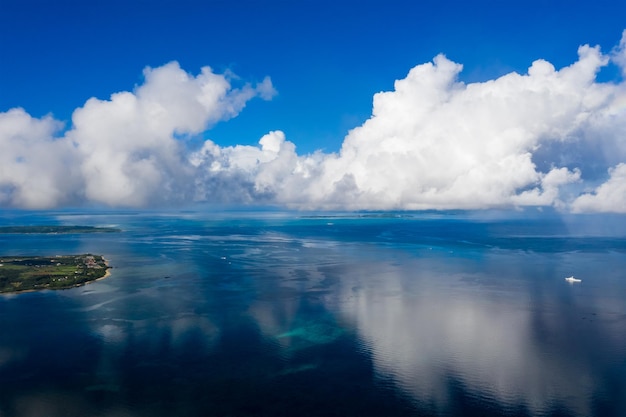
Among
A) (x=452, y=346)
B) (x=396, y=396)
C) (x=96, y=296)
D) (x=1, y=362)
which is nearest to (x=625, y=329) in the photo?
(x=452, y=346)

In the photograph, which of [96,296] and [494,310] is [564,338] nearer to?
[494,310]

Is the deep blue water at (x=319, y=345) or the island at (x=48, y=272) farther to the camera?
the island at (x=48, y=272)

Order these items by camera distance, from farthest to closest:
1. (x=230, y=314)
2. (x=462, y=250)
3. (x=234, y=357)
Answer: (x=462, y=250) → (x=230, y=314) → (x=234, y=357)

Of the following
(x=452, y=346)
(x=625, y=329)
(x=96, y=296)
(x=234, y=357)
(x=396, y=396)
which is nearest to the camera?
(x=396, y=396)

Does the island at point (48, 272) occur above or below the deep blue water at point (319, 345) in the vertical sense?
above

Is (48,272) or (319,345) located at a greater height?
(48,272)

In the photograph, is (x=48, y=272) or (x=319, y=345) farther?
(x=48, y=272)
